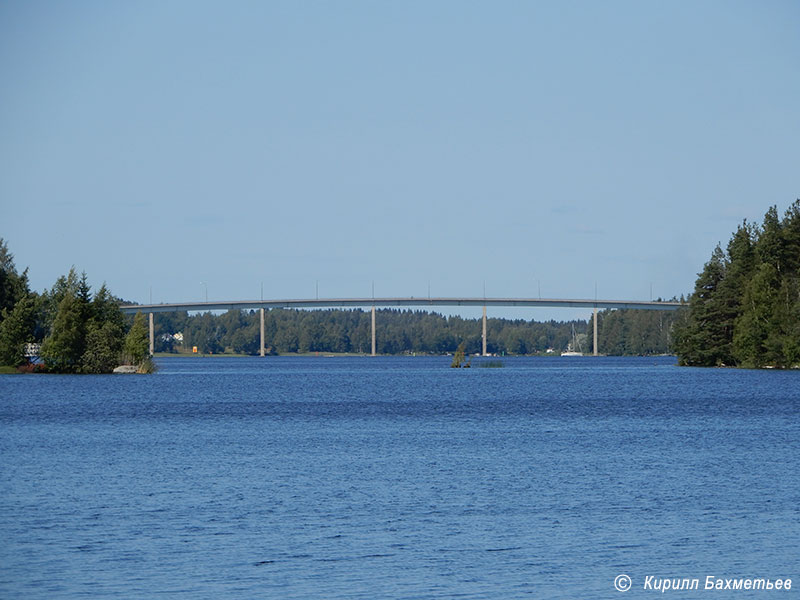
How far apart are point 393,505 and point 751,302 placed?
79.9 metres

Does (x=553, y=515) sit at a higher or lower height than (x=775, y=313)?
lower

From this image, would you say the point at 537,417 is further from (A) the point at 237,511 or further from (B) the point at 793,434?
(A) the point at 237,511

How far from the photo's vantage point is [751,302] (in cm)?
9975

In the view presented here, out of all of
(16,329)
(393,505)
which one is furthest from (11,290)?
(393,505)

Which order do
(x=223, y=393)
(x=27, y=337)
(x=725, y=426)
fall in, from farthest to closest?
(x=27, y=337)
(x=223, y=393)
(x=725, y=426)

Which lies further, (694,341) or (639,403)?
(694,341)

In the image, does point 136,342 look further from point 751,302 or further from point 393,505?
point 393,505

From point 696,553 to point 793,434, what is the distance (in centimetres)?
2444

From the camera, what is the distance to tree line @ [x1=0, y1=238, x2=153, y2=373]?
90.0m

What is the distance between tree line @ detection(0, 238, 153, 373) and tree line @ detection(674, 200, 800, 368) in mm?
51847

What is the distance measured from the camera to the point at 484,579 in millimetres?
18984

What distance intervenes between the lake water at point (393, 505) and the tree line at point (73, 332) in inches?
1488

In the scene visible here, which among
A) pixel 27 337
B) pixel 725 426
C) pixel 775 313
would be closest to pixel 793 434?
pixel 725 426

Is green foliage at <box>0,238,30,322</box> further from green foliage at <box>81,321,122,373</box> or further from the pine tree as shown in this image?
the pine tree
